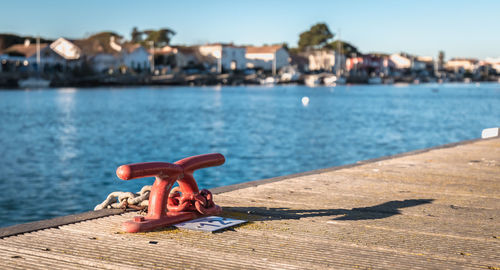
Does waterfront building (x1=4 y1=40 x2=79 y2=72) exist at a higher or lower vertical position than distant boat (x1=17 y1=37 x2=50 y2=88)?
higher

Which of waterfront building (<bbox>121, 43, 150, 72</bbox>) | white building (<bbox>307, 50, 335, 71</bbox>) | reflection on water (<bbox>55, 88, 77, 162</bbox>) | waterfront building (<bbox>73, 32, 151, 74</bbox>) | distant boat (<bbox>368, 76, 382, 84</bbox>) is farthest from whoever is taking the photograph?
distant boat (<bbox>368, 76, 382, 84</bbox>)

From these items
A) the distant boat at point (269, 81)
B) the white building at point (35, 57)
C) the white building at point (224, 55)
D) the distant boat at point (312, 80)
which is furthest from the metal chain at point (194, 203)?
the distant boat at point (312, 80)

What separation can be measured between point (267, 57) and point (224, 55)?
1248 centimetres

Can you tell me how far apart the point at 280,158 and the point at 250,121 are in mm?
21270

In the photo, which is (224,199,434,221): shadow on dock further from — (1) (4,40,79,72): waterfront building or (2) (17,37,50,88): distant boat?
(1) (4,40,79,72): waterfront building

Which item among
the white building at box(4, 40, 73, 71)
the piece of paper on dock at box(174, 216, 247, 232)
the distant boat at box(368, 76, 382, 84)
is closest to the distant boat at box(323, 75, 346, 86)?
the distant boat at box(368, 76, 382, 84)

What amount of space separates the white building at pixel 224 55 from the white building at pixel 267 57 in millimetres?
2642

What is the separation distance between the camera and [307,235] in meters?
4.67

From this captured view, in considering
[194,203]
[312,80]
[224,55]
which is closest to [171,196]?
[194,203]

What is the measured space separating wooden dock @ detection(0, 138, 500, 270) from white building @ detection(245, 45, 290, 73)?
142 meters

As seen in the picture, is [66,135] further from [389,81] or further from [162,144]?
[389,81]

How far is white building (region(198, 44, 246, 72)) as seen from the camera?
5527 inches

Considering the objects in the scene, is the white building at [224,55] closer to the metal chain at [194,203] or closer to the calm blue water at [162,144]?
the calm blue water at [162,144]

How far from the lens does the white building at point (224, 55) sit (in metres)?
140
